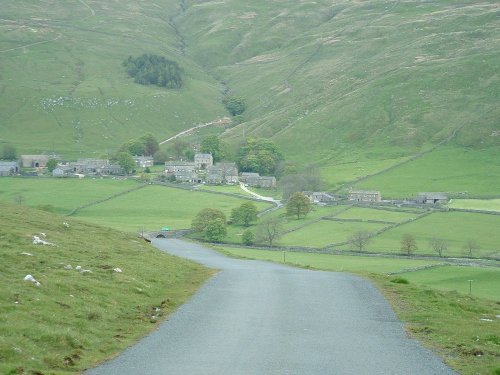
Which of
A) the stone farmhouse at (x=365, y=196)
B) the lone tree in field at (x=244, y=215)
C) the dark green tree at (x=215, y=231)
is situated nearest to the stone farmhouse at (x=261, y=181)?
the stone farmhouse at (x=365, y=196)

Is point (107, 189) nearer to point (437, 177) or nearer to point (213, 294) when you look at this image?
point (437, 177)

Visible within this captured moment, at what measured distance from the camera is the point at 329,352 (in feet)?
77.9

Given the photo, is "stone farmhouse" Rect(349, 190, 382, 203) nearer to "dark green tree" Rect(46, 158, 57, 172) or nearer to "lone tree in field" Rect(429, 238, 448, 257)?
"lone tree in field" Rect(429, 238, 448, 257)

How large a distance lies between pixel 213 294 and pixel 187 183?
464ft

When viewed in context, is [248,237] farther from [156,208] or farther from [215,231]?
[156,208]

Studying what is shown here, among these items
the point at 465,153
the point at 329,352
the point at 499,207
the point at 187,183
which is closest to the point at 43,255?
the point at 329,352

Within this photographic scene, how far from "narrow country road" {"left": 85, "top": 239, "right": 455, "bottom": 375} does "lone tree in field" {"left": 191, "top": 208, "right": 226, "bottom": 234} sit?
80291 millimetres

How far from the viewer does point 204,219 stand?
121 metres

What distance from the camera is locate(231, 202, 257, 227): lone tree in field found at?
128 m

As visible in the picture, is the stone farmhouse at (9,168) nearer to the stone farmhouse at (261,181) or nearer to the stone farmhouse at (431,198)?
the stone farmhouse at (261,181)

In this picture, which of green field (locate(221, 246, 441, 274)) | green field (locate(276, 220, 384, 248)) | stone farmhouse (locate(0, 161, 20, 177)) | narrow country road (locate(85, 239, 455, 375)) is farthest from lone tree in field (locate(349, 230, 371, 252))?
stone farmhouse (locate(0, 161, 20, 177))

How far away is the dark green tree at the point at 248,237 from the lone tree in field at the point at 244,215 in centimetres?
1333

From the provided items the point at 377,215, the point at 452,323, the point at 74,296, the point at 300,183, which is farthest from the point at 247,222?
the point at 74,296

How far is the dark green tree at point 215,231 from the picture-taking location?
115875 millimetres
